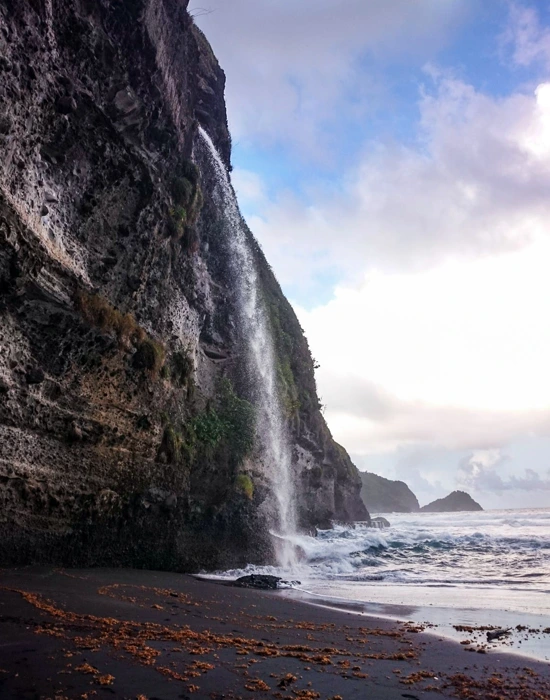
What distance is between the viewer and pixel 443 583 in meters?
15.3

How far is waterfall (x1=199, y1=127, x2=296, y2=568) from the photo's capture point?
23.9m

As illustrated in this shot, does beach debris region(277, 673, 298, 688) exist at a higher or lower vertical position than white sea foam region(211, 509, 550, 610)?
higher

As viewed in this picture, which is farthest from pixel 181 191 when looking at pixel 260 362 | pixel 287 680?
pixel 287 680

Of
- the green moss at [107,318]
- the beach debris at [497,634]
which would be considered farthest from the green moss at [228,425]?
the beach debris at [497,634]

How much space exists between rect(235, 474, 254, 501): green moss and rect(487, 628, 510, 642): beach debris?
33.6ft

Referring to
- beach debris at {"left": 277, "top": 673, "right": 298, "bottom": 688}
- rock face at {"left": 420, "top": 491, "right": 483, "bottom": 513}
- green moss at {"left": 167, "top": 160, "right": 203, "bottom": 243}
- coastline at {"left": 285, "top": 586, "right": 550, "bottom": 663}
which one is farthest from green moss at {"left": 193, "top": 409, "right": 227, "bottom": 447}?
rock face at {"left": 420, "top": 491, "right": 483, "bottom": 513}

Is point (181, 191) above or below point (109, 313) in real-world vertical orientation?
above

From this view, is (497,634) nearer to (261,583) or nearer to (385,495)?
(261,583)

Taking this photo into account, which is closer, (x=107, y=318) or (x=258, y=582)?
(x=107, y=318)

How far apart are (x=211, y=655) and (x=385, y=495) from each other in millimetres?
147087

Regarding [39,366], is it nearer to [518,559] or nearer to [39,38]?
[39,38]

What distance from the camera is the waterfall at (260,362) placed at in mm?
23922

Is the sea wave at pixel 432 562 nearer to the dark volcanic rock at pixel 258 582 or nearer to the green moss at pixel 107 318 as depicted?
the dark volcanic rock at pixel 258 582

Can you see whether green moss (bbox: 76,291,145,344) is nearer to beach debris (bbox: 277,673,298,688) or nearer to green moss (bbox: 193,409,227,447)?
green moss (bbox: 193,409,227,447)
